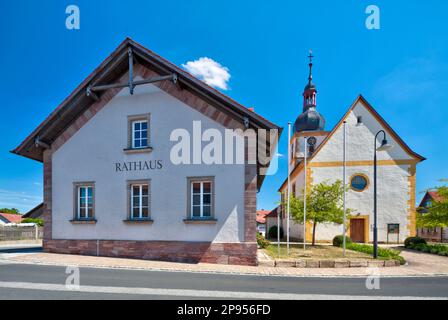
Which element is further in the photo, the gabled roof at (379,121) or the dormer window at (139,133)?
the gabled roof at (379,121)

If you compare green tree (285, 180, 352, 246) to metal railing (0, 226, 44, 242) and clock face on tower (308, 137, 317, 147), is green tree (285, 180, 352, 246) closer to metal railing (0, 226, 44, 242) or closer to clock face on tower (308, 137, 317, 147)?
clock face on tower (308, 137, 317, 147)

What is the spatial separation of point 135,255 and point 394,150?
21.6 m

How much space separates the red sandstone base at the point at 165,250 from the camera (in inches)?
419

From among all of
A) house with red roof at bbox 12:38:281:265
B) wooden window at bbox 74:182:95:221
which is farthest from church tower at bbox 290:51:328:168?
wooden window at bbox 74:182:95:221

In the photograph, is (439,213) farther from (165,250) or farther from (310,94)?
(310,94)

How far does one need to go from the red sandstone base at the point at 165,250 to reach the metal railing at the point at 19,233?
13.2m

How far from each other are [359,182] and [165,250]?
58.4ft

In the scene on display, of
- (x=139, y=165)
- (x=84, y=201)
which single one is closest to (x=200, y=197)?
(x=139, y=165)

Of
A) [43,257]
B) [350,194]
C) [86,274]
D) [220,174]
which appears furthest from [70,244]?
[350,194]

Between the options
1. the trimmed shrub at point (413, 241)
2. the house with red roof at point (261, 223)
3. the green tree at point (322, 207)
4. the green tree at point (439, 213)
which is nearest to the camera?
the green tree at point (439, 213)

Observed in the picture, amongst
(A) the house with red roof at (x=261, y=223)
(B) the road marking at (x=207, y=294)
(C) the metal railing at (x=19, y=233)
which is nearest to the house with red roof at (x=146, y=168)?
(B) the road marking at (x=207, y=294)

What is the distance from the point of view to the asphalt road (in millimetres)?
6479

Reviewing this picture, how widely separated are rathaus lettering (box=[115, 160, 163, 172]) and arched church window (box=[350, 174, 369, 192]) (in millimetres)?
17292

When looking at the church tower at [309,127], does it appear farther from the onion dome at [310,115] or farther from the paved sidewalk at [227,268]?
the paved sidewalk at [227,268]
